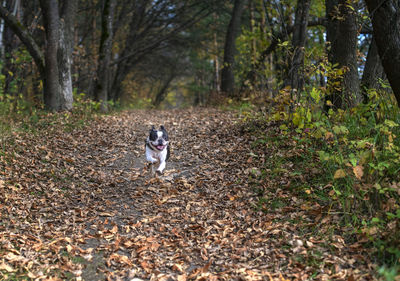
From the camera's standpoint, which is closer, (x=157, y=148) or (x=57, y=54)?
(x=157, y=148)

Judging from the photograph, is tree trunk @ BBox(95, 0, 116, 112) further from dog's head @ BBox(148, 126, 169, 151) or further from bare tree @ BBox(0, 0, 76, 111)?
dog's head @ BBox(148, 126, 169, 151)

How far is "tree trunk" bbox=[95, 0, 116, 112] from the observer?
14.8 meters

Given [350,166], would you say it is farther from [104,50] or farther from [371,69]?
[104,50]

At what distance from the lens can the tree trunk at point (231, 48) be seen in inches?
663

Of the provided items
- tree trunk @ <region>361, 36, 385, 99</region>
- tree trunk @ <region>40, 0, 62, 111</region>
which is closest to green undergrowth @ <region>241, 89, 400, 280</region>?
tree trunk @ <region>361, 36, 385, 99</region>

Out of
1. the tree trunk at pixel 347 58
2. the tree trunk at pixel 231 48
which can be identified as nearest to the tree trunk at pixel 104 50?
the tree trunk at pixel 231 48

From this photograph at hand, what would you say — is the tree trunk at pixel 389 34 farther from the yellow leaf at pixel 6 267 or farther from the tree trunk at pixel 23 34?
the tree trunk at pixel 23 34

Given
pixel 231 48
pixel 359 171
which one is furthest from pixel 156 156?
pixel 231 48

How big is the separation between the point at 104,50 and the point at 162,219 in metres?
11.3

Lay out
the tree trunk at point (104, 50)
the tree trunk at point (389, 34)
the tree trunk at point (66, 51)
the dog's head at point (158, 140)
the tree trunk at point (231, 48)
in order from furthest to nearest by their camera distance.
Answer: the tree trunk at point (231, 48) < the tree trunk at point (104, 50) < the tree trunk at point (66, 51) < the dog's head at point (158, 140) < the tree trunk at point (389, 34)

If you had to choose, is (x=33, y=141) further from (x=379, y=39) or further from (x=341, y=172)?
(x=379, y=39)

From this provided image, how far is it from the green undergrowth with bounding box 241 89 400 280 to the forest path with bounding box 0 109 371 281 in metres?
0.17

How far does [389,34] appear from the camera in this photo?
17.0 feet

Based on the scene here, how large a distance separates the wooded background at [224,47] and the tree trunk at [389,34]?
0.05ft
